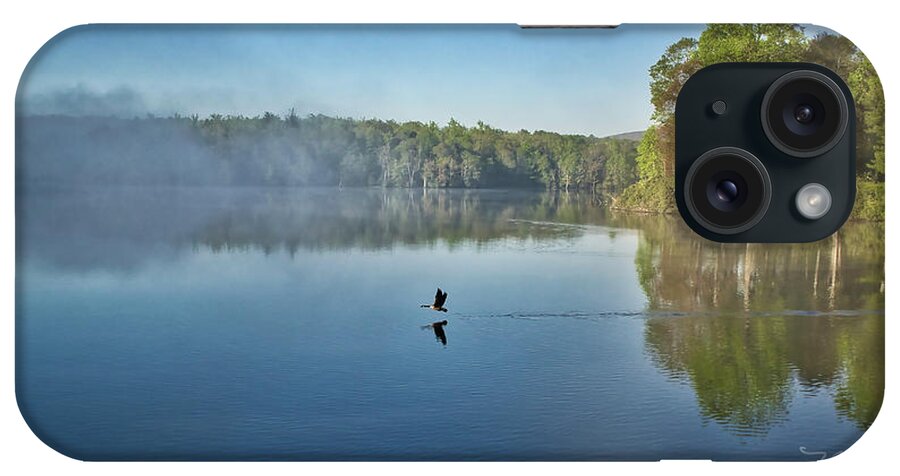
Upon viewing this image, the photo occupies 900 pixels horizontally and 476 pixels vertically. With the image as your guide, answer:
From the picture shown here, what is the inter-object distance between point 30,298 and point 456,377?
299cm

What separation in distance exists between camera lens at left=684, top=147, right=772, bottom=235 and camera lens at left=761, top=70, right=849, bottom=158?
26 centimetres

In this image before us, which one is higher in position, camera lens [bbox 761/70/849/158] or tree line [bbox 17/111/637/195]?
camera lens [bbox 761/70/849/158]

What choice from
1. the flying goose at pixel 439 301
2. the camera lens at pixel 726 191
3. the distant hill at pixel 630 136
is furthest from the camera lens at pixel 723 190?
the flying goose at pixel 439 301

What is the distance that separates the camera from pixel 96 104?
32.9 feet

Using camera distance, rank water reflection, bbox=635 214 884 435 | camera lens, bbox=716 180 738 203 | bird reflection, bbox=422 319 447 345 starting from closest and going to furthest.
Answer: water reflection, bbox=635 214 884 435, camera lens, bbox=716 180 738 203, bird reflection, bbox=422 319 447 345

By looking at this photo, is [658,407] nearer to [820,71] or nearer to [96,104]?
[820,71]

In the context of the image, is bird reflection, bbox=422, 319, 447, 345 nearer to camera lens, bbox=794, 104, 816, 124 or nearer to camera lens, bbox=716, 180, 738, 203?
camera lens, bbox=716, 180, 738, 203

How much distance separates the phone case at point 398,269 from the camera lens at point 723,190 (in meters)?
0.18

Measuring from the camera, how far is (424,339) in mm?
10086

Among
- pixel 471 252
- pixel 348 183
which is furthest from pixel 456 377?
pixel 348 183

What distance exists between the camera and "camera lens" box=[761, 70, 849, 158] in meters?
9.83

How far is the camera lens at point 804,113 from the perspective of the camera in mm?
9828

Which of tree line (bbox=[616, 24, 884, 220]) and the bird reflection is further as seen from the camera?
the bird reflection

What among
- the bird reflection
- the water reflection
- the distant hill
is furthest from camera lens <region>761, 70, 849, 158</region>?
the bird reflection
